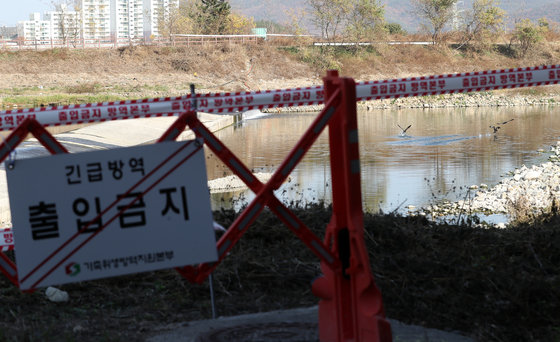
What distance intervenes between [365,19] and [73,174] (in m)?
69.0

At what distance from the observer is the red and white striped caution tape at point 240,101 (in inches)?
204

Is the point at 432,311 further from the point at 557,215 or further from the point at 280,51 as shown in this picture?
the point at 280,51

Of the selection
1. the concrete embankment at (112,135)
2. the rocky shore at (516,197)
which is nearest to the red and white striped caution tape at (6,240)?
the rocky shore at (516,197)

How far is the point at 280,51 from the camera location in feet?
204

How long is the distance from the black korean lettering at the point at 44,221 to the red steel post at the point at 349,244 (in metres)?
1.41

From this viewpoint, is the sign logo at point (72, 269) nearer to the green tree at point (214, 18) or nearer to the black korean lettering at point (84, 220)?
the black korean lettering at point (84, 220)

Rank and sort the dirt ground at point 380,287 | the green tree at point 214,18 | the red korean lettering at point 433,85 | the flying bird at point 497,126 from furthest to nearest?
the green tree at point 214,18
the flying bird at point 497,126
the red korean lettering at point 433,85
the dirt ground at point 380,287

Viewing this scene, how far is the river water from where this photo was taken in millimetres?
12781

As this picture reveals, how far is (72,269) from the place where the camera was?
3666 millimetres

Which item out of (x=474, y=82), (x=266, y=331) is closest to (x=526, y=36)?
(x=474, y=82)

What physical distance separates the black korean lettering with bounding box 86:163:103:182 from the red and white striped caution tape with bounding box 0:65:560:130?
1334mm

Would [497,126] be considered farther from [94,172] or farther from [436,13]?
[436,13]

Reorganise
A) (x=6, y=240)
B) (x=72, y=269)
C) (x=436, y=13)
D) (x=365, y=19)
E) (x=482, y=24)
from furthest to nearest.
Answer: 1. (x=436, y=13)
2. (x=482, y=24)
3. (x=365, y=19)
4. (x=6, y=240)
5. (x=72, y=269)

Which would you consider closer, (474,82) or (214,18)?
(474,82)
